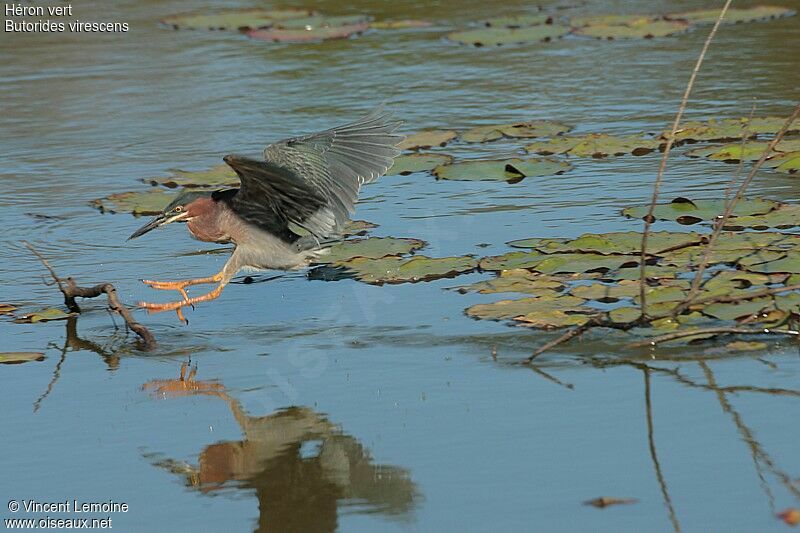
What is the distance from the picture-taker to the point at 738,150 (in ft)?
27.1

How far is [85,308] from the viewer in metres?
6.47

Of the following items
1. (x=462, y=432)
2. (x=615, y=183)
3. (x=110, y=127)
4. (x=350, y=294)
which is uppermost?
(x=110, y=127)

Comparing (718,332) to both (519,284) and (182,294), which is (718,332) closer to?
(519,284)

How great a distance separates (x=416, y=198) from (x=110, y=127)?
322 centimetres

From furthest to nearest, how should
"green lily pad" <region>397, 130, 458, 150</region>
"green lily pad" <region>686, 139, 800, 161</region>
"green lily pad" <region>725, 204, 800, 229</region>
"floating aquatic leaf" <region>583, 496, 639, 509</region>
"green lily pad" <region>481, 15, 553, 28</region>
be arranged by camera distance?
"green lily pad" <region>481, 15, 553, 28</region> < "green lily pad" <region>397, 130, 458, 150</region> < "green lily pad" <region>686, 139, 800, 161</region> < "green lily pad" <region>725, 204, 800, 229</region> < "floating aquatic leaf" <region>583, 496, 639, 509</region>

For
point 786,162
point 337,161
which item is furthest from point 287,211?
point 786,162

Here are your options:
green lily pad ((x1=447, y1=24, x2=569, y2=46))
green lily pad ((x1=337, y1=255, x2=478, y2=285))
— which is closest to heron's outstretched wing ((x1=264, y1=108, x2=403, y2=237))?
green lily pad ((x1=337, y1=255, x2=478, y2=285))

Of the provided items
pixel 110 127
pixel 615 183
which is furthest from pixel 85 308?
pixel 110 127

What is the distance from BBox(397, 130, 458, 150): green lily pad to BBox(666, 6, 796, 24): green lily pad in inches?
160

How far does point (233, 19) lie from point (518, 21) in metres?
2.93

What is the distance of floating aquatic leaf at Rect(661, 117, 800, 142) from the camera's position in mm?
8562

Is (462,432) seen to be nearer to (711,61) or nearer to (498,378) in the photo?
(498,378)

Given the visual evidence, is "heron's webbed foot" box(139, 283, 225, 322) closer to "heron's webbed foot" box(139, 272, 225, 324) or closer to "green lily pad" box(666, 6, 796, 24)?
"heron's webbed foot" box(139, 272, 225, 324)

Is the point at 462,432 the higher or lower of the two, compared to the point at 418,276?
lower
